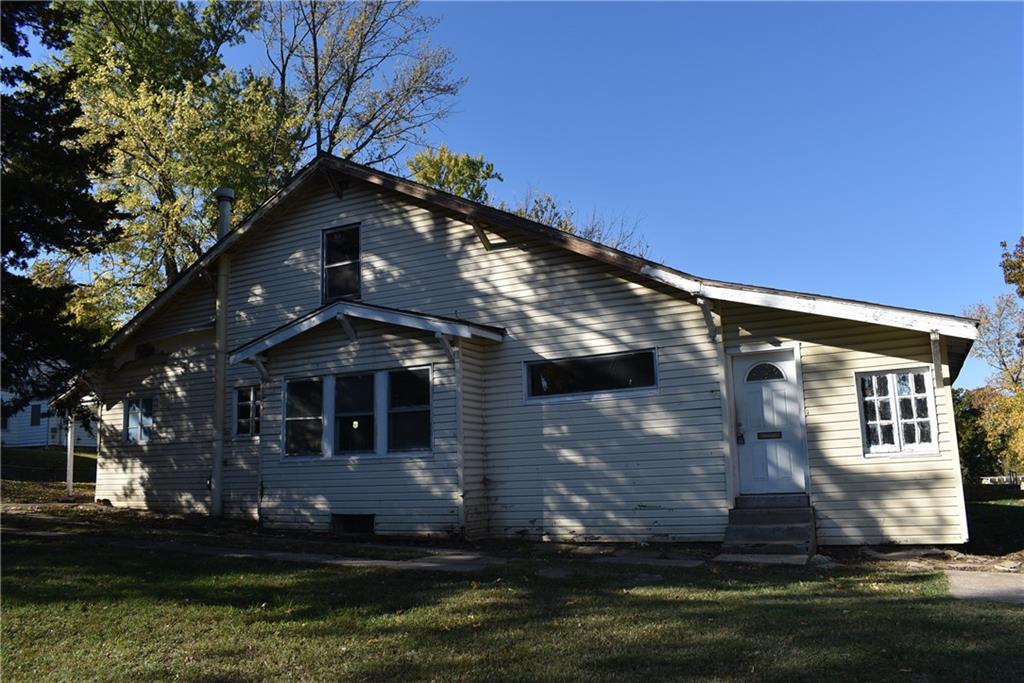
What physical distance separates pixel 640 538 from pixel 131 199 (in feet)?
57.1

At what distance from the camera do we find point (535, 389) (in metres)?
12.9

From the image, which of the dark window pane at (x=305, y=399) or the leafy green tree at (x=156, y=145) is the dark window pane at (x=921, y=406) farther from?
the leafy green tree at (x=156, y=145)

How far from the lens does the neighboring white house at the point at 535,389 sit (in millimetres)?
10805

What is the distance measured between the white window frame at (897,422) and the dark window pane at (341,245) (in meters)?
8.91

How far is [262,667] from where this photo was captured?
5391 millimetres

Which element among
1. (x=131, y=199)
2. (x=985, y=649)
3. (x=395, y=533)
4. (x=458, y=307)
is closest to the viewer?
(x=985, y=649)

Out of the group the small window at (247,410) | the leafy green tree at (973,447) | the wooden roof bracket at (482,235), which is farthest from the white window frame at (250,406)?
the leafy green tree at (973,447)

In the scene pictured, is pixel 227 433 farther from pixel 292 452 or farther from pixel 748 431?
pixel 748 431

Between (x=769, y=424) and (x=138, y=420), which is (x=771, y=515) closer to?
(x=769, y=424)

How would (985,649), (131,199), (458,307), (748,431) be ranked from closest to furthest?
(985,649), (748,431), (458,307), (131,199)

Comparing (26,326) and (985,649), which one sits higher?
(26,326)

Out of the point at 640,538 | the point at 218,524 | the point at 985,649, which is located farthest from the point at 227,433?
the point at 985,649

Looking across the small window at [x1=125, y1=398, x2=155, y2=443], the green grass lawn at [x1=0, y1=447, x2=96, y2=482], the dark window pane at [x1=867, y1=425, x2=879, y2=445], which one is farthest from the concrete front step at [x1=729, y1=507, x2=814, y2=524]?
the green grass lawn at [x1=0, y1=447, x2=96, y2=482]

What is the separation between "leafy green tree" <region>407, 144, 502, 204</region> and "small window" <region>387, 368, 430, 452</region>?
66.2ft
